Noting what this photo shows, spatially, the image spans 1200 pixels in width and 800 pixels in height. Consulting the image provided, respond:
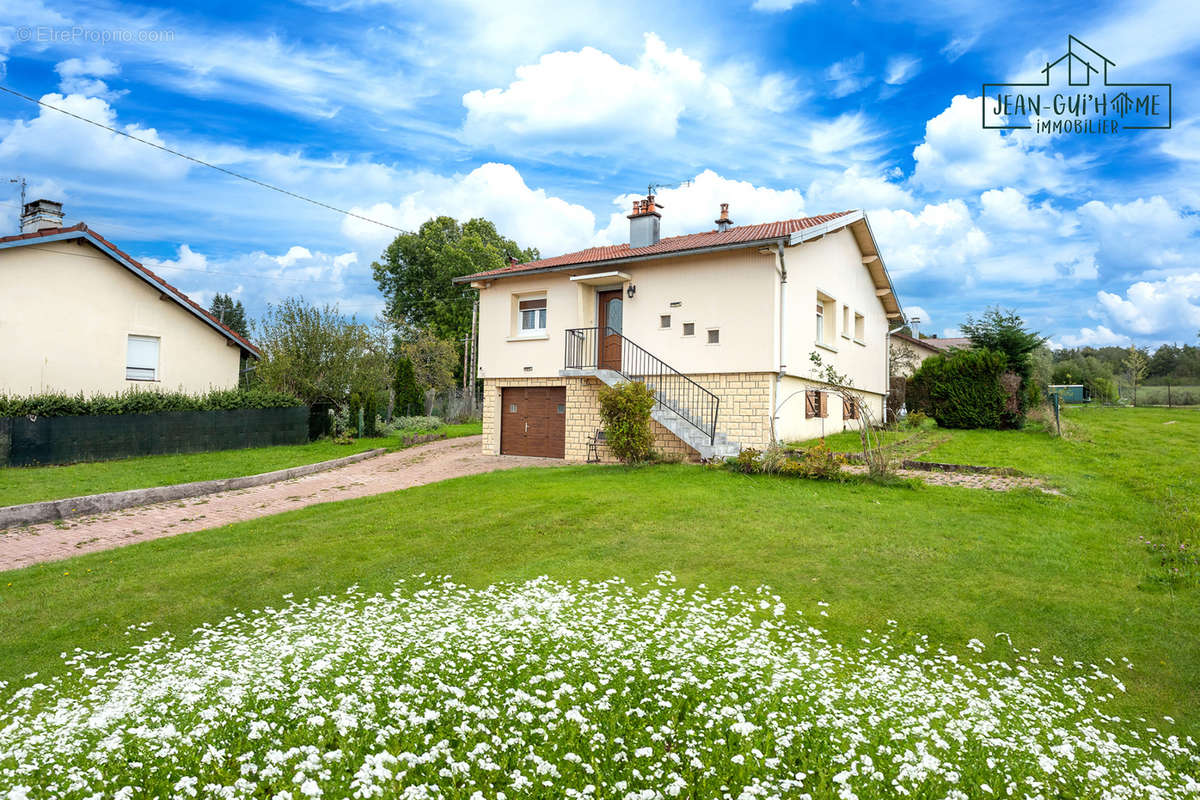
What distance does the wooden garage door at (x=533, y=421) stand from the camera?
765 inches

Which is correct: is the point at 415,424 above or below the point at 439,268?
below

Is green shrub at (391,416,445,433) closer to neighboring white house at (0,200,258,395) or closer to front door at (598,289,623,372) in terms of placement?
neighboring white house at (0,200,258,395)

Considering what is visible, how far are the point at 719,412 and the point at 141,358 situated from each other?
18.5 meters

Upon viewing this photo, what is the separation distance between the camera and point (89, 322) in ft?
67.7

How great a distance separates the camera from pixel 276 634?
223 inches

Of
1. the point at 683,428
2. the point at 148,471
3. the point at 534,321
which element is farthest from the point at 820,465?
the point at 148,471

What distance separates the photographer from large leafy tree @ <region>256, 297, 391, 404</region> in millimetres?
23438

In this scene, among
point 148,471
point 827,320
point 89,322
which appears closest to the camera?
point 148,471

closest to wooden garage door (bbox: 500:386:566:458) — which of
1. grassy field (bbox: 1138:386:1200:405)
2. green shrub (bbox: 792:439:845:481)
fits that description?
green shrub (bbox: 792:439:845:481)

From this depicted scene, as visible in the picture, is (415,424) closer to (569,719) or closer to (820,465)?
(820,465)

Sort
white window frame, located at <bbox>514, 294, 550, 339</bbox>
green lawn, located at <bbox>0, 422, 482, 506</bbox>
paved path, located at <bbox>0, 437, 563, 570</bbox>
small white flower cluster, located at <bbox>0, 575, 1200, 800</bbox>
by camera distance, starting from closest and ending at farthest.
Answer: small white flower cluster, located at <bbox>0, 575, 1200, 800</bbox> < paved path, located at <bbox>0, 437, 563, 570</bbox> < green lawn, located at <bbox>0, 422, 482, 506</bbox> < white window frame, located at <bbox>514, 294, 550, 339</bbox>

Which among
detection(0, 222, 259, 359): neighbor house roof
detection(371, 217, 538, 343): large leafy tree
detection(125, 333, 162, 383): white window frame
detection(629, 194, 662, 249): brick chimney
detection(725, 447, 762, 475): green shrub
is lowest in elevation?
detection(725, 447, 762, 475): green shrub

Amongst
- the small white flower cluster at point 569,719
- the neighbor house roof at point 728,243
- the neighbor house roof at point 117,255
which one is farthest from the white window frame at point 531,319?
the small white flower cluster at point 569,719

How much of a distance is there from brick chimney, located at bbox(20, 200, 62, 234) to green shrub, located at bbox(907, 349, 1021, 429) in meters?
28.5
